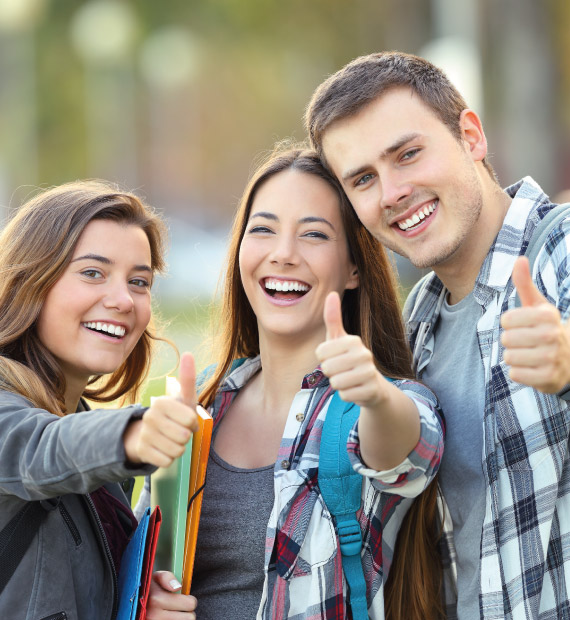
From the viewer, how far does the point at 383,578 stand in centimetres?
278

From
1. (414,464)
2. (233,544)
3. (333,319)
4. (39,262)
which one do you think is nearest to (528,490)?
(414,464)

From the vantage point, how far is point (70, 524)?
2.62 metres

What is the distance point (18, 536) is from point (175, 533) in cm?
44

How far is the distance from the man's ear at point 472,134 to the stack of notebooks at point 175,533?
139 cm

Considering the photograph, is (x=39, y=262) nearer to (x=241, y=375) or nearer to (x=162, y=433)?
(x=241, y=375)

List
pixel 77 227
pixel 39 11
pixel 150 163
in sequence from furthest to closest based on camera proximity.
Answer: pixel 150 163 → pixel 39 11 → pixel 77 227

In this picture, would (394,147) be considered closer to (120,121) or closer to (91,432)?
(91,432)

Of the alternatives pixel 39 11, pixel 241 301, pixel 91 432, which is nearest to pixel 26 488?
pixel 91 432

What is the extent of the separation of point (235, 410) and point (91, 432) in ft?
3.91

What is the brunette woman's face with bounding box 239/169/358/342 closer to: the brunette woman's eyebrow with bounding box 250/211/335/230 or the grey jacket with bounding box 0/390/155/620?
the brunette woman's eyebrow with bounding box 250/211/335/230

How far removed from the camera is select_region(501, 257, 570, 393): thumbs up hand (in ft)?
6.95

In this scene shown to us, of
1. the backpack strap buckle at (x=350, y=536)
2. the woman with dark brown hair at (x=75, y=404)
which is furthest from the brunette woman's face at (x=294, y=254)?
the backpack strap buckle at (x=350, y=536)

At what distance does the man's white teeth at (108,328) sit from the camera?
3043 millimetres

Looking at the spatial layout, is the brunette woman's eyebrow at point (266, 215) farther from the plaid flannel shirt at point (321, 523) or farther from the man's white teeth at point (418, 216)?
the plaid flannel shirt at point (321, 523)
